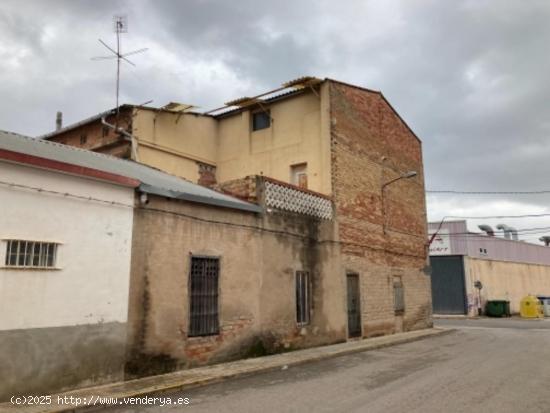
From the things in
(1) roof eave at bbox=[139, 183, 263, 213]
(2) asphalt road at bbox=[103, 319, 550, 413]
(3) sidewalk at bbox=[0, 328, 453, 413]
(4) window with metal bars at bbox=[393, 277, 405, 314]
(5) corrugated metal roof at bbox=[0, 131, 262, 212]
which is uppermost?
(5) corrugated metal roof at bbox=[0, 131, 262, 212]

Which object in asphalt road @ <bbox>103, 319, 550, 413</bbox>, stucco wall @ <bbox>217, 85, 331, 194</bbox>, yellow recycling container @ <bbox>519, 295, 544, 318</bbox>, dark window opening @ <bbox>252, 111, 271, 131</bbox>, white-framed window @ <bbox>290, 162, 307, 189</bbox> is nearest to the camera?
asphalt road @ <bbox>103, 319, 550, 413</bbox>

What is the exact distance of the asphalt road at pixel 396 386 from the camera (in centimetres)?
687

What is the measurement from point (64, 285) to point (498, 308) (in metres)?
28.0

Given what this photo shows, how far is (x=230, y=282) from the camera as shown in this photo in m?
10.9

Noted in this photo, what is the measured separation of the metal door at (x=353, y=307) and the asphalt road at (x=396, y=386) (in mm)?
2186

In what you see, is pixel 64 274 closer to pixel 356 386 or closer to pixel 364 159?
pixel 356 386

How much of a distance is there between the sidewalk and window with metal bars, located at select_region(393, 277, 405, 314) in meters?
4.39

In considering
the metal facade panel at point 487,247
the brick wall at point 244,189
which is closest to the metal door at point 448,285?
the metal facade panel at point 487,247

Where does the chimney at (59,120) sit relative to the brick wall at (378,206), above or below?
above

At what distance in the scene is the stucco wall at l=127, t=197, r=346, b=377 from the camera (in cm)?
901

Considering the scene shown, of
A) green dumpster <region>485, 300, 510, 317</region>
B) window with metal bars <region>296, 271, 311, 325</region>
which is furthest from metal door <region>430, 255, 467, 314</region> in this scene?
window with metal bars <region>296, 271, 311, 325</region>

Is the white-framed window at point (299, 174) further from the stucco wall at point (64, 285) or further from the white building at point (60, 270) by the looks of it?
the stucco wall at point (64, 285)

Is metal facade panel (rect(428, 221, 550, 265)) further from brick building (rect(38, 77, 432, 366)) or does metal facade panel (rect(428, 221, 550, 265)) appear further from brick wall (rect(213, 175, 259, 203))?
brick wall (rect(213, 175, 259, 203))

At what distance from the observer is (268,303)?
11.9 metres
